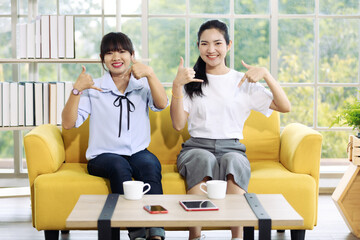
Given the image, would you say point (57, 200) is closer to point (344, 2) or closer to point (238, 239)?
point (238, 239)

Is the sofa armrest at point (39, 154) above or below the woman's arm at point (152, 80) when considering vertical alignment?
below

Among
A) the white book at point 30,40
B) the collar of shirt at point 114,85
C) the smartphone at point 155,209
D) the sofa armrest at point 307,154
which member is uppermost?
the white book at point 30,40

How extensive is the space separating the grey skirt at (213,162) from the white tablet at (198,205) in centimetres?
52

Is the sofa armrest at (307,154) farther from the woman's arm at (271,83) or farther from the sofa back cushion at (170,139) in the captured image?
the sofa back cushion at (170,139)

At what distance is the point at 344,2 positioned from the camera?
4.38 metres

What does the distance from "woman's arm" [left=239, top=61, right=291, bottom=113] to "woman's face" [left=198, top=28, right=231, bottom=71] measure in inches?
6.1

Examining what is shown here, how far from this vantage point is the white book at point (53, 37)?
3.57m

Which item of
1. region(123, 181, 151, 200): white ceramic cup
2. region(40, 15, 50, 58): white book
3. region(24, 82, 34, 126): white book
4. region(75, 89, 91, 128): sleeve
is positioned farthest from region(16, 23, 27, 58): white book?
region(123, 181, 151, 200): white ceramic cup

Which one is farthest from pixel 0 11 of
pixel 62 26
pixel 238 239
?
pixel 238 239

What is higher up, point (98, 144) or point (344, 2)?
point (344, 2)

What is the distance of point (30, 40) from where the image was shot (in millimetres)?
3578

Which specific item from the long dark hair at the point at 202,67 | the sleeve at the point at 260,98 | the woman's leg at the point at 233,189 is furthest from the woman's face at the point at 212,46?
the woman's leg at the point at 233,189

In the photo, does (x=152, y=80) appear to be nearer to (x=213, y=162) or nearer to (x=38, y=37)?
(x=213, y=162)

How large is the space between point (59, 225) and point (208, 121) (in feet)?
3.16
